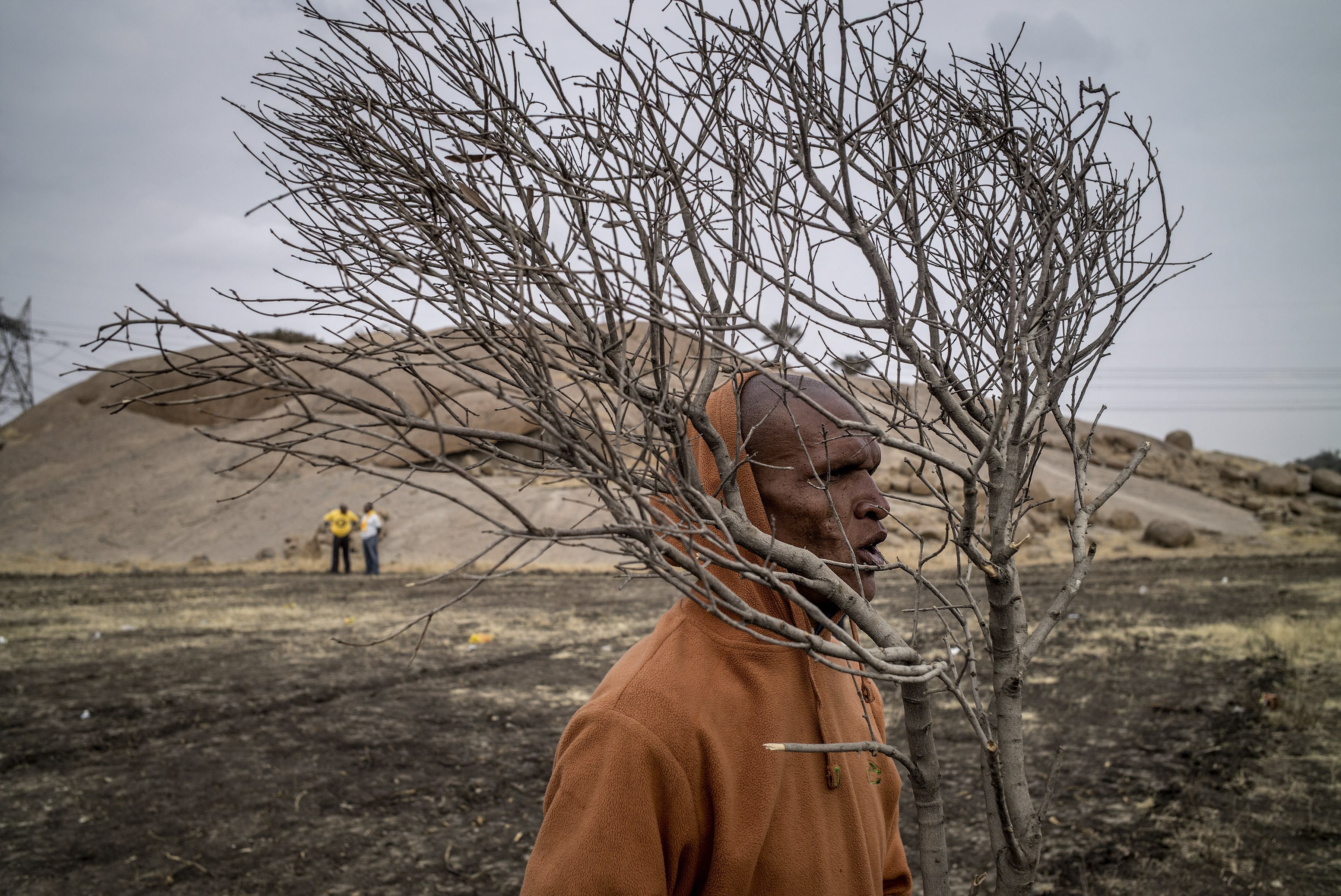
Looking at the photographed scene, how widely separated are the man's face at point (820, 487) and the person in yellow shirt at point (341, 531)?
838 inches

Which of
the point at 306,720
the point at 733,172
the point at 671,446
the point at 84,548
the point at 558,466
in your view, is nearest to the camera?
the point at 558,466

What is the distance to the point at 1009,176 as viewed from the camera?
6.04 feet

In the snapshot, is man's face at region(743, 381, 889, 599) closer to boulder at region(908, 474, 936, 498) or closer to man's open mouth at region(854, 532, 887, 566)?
man's open mouth at region(854, 532, 887, 566)

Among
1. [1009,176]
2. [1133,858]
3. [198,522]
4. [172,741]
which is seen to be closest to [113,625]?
[172,741]

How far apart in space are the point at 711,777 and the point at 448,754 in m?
5.59

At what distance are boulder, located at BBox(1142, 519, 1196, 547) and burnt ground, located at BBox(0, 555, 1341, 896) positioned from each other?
15119 millimetres

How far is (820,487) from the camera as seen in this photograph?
157 centimetres

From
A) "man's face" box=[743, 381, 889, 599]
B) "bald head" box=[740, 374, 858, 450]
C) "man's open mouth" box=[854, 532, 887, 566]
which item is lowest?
"man's open mouth" box=[854, 532, 887, 566]

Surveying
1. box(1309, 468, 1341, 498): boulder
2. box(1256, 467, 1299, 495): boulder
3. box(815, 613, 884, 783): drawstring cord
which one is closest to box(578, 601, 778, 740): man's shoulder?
box(815, 613, 884, 783): drawstring cord

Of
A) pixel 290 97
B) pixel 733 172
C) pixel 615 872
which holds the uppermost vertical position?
pixel 290 97

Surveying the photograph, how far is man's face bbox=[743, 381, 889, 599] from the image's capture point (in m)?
1.62

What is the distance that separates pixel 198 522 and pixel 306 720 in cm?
2815

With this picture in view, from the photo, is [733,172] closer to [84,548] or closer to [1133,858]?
[1133,858]

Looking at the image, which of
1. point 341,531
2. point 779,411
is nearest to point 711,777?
point 779,411
